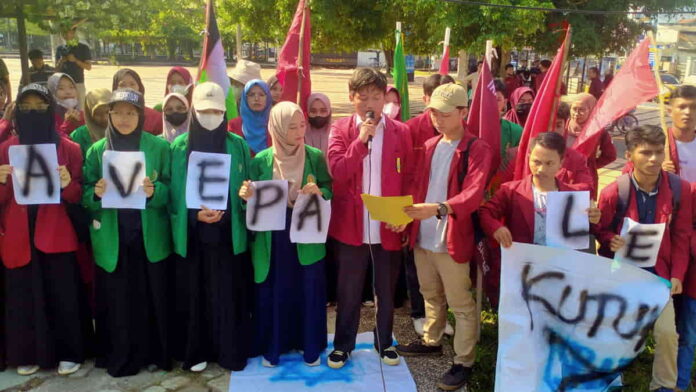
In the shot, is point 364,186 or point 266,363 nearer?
point 364,186

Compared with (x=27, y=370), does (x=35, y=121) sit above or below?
above

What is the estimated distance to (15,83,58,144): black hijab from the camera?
135 inches

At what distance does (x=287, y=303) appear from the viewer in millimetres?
3938

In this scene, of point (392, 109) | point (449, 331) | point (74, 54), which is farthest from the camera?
point (74, 54)

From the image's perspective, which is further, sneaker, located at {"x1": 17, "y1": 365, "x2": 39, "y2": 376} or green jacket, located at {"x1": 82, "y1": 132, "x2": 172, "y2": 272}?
sneaker, located at {"x1": 17, "y1": 365, "x2": 39, "y2": 376}

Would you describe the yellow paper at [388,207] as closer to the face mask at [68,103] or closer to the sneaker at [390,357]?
the sneaker at [390,357]

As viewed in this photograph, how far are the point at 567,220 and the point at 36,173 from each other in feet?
10.2

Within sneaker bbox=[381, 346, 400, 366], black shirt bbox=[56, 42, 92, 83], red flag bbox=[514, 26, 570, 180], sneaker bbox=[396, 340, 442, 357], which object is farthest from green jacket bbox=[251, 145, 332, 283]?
black shirt bbox=[56, 42, 92, 83]

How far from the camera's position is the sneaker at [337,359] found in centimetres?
397

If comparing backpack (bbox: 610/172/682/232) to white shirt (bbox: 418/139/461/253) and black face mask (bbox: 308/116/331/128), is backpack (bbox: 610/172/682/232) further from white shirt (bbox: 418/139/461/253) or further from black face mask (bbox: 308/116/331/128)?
black face mask (bbox: 308/116/331/128)

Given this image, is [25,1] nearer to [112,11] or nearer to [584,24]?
[112,11]

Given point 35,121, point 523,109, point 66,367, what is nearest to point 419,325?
point 523,109

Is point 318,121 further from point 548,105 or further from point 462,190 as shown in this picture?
point 548,105

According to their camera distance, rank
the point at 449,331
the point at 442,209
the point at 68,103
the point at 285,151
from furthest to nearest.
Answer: the point at 68,103, the point at 449,331, the point at 285,151, the point at 442,209
